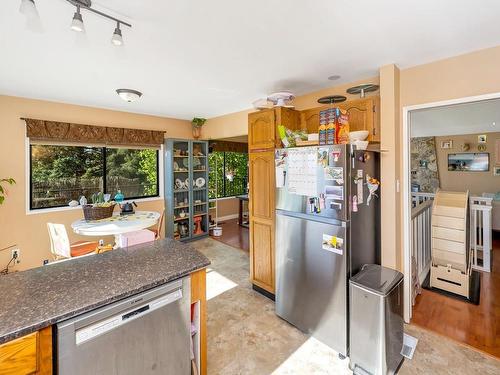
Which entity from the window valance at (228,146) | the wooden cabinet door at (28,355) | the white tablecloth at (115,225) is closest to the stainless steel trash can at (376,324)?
the wooden cabinet door at (28,355)

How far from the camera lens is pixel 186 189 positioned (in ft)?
16.4

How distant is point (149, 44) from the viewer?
6.39 ft

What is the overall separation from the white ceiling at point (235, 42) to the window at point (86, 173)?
1.08m

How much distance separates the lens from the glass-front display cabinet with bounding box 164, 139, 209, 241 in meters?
4.75

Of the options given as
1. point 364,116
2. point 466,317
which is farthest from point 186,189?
point 466,317

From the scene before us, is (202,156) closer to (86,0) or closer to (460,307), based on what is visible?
(86,0)

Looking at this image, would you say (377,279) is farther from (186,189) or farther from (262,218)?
(186,189)

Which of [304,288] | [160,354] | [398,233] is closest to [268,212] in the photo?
[304,288]

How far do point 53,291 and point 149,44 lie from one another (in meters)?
1.84

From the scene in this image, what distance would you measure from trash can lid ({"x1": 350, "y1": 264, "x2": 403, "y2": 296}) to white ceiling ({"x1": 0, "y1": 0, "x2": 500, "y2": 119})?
1.87 m

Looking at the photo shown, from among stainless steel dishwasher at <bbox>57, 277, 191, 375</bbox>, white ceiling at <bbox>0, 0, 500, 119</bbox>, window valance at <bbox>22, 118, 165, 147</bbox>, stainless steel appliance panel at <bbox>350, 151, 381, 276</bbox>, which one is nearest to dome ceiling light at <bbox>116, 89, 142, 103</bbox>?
white ceiling at <bbox>0, 0, 500, 119</bbox>

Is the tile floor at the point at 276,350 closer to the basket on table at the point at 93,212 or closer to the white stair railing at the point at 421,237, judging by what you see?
the white stair railing at the point at 421,237

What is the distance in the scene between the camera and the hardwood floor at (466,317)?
210cm

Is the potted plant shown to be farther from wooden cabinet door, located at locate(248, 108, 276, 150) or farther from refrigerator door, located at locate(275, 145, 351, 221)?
refrigerator door, located at locate(275, 145, 351, 221)
